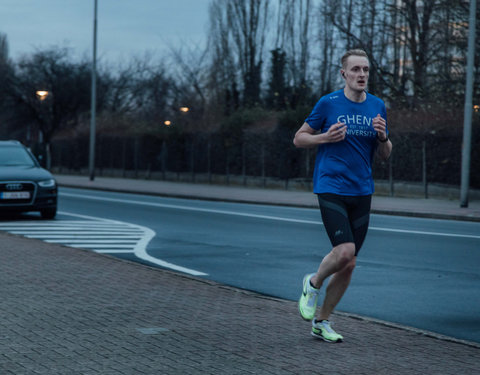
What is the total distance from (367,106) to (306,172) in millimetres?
26572

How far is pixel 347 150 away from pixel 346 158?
0.06 meters

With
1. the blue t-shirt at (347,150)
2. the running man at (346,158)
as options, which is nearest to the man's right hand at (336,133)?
the running man at (346,158)

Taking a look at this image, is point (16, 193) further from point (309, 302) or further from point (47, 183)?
point (309, 302)

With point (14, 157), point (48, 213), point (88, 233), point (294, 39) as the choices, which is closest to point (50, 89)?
point (294, 39)

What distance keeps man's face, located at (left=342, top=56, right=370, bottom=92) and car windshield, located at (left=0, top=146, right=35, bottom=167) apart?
527 inches

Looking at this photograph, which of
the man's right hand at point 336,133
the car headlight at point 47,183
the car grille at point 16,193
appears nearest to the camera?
the man's right hand at point 336,133

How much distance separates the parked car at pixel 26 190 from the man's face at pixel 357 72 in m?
12.3

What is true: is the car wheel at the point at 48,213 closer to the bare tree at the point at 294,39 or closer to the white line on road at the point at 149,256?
the white line on road at the point at 149,256

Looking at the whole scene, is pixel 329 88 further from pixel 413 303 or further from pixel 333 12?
pixel 413 303

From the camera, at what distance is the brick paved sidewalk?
510 centimetres

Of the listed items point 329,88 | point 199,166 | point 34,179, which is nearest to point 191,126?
point 199,166

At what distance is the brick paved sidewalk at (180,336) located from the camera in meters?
5.10

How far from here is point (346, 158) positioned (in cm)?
585

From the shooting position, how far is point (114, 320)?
6.47 metres
